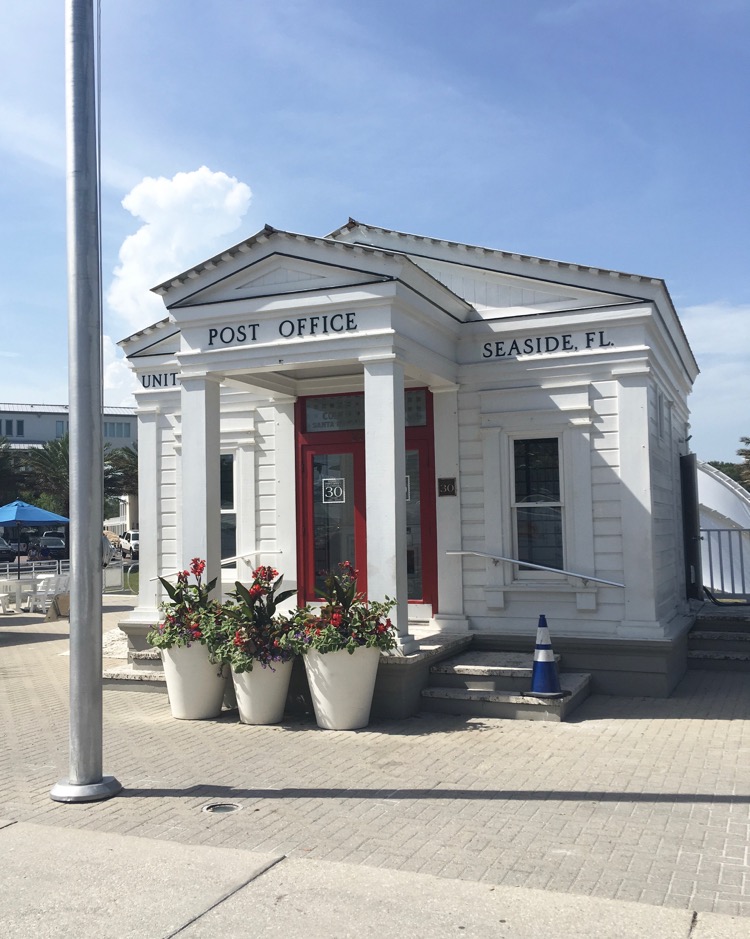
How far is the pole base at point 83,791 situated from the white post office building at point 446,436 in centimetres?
322

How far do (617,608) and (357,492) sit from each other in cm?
355

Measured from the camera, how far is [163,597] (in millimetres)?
12930

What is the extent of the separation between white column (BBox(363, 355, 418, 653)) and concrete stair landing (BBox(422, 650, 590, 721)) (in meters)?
0.55

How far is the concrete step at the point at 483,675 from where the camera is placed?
938 centimetres

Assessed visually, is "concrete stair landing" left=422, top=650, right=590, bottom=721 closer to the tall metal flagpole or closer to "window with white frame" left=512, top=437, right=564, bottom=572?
"window with white frame" left=512, top=437, right=564, bottom=572

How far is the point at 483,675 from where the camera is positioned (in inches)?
372

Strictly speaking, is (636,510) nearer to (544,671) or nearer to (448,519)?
(448,519)

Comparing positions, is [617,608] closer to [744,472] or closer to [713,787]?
[713,787]

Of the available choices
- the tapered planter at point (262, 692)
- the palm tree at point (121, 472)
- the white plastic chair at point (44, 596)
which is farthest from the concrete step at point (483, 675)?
the palm tree at point (121, 472)

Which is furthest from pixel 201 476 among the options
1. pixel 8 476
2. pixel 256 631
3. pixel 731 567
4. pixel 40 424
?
pixel 40 424

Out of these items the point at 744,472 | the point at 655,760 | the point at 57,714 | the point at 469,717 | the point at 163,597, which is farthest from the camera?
the point at 744,472

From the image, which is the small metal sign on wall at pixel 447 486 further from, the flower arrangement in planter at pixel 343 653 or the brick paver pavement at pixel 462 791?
the brick paver pavement at pixel 462 791

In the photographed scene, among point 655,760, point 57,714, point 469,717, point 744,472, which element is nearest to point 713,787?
point 655,760

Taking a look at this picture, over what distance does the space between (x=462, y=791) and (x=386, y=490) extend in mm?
3382
